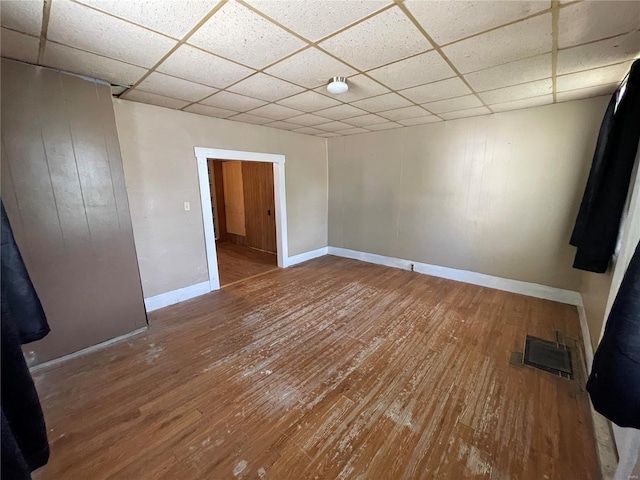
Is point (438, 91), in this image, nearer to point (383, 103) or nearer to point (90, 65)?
point (383, 103)

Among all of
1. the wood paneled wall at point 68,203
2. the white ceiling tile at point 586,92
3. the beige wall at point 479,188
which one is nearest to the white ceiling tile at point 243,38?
the wood paneled wall at point 68,203

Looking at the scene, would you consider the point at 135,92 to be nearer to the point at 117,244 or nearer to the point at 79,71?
the point at 79,71

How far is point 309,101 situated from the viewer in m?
2.91

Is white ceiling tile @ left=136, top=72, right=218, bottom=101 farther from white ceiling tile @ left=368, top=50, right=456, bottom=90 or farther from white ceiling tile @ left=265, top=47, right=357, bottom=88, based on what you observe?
white ceiling tile @ left=368, top=50, right=456, bottom=90

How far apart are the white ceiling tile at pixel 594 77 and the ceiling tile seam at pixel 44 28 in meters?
3.72

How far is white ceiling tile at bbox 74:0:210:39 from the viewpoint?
4.35 ft

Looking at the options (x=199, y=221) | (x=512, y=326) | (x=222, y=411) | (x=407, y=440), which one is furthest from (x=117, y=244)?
(x=512, y=326)

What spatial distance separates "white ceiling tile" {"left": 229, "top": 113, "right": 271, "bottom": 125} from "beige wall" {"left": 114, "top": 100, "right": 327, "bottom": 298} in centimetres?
12

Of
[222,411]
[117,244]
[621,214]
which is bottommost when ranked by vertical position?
[222,411]

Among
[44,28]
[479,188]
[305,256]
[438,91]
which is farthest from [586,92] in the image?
[44,28]

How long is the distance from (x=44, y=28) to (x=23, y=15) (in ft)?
0.43

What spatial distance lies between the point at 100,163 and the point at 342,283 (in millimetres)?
3274

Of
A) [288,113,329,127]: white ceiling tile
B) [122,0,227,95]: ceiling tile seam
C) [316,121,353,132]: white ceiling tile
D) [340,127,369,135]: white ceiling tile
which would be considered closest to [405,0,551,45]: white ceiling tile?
[122,0,227,95]: ceiling tile seam

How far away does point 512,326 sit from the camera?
2.80m
